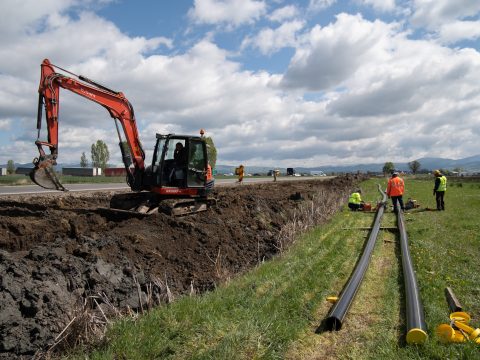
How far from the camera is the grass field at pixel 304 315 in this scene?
480cm

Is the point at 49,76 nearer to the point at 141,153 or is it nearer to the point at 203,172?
the point at 141,153

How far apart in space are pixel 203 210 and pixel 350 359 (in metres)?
9.62

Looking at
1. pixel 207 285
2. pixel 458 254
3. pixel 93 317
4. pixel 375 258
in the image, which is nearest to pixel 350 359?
pixel 93 317

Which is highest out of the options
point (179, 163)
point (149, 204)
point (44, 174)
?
point (179, 163)

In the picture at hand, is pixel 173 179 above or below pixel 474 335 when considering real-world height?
above

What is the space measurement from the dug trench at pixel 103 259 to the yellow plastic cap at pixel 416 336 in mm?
3365

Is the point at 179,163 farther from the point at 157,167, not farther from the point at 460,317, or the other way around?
the point at 460,317

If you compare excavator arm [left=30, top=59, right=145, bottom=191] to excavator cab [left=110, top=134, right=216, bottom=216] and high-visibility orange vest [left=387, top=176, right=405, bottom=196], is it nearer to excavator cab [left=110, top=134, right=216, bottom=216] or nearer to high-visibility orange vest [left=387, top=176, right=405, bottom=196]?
excavator cab [left=110, top=134, right=216, bottom=216]

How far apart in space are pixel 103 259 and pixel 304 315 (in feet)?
10.9

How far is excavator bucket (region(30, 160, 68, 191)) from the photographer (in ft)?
35.2

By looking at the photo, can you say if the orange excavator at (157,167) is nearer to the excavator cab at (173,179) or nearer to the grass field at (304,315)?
the excavator cab at (173,179)

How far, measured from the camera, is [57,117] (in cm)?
1141

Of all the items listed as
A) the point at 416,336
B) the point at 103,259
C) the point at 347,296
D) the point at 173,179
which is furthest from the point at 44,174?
the point at 416,336

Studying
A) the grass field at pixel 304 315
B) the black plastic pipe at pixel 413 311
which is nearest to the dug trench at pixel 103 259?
the grass field at pixel 304 315
